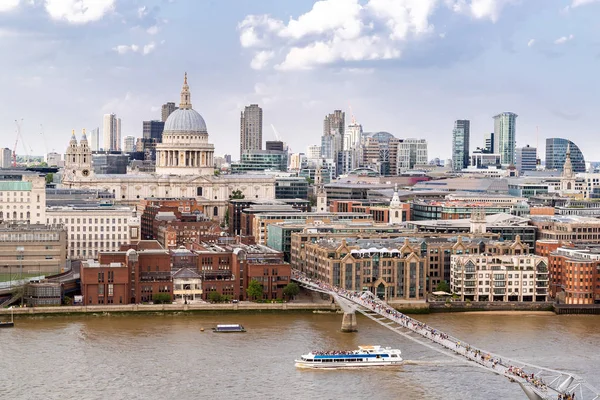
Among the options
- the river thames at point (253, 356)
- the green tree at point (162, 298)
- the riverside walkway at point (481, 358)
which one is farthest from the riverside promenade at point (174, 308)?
the riverside walkway at point (481, 358)

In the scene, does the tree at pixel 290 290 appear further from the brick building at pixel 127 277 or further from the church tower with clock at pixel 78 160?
the church tower with clock at pixel 78 160

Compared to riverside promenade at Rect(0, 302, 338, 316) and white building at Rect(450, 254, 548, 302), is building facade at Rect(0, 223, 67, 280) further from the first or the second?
white building at Rect(450, 254, 548, 302)

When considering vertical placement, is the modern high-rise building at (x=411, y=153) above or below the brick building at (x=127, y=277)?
above

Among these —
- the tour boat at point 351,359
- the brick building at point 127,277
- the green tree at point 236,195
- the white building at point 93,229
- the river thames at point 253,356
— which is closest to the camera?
the river thames at point 253,356

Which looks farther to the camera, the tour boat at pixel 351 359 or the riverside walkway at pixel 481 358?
the tour boat at pixel 351 359

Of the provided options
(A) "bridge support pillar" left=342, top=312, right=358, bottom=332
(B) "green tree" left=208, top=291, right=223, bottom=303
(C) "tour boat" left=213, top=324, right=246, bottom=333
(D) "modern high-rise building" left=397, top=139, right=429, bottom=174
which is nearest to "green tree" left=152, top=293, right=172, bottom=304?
(B) "green tree" left=208, top=291, right=223, bottom=303

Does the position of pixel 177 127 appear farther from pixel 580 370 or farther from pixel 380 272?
pixel 580 370
